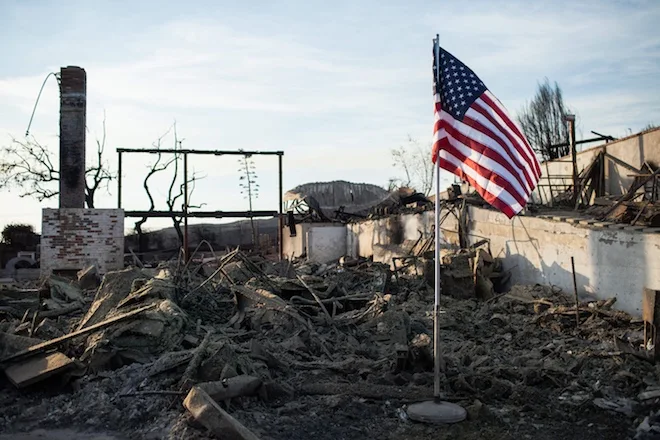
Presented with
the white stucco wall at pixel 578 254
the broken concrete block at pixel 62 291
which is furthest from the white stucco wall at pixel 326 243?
the broken concrete block at pixel 62 291

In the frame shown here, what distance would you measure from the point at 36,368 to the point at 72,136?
41.7 feet

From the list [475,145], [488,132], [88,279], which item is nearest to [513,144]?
[488,132]

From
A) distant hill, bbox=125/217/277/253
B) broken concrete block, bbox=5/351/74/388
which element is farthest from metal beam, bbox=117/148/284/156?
broken concrete block, bbox=5/351/74/388

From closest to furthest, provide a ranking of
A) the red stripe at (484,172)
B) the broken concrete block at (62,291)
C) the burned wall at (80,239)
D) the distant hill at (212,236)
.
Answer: the red stripe at (484,172) → the broken concrete block at (62,291) → the burned wall at (80,239) → the distant hill at (212,236)

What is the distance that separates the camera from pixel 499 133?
670 cm

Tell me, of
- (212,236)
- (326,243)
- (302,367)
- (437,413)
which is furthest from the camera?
(212,236)

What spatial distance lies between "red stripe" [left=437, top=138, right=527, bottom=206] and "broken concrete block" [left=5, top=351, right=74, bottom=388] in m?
4.97

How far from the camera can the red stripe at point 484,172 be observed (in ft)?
21.6

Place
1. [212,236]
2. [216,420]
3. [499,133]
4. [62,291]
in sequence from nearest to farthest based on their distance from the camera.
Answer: [216,420] → [499,133] → [62,291] → [212,236]

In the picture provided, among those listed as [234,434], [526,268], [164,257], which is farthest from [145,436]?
[164,257]

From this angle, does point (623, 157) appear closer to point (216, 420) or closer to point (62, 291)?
point (62, 291)

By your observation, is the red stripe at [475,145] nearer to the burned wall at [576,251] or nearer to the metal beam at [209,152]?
the burned wall at [576,251]

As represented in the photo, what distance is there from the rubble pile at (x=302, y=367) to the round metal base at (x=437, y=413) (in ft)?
0.31

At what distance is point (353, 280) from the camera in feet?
50.0
